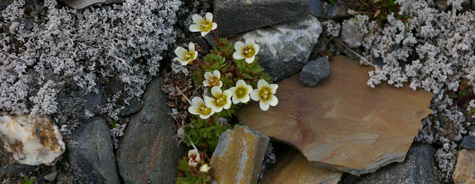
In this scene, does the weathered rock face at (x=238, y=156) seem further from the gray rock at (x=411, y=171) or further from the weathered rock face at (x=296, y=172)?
the gray rock at (x=411, y=171)

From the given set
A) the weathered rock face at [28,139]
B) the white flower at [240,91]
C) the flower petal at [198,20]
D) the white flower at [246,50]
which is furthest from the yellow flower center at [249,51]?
the weathered rock face at [28,139]

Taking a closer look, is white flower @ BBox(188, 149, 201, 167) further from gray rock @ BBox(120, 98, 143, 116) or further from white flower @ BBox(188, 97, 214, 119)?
gray rock @ BBox(120, 98, 143, 116)

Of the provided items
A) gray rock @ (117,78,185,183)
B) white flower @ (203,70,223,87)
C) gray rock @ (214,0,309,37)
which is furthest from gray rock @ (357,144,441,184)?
gray rock @ (117,78,185,183)

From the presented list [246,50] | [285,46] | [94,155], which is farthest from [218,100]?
[94,155]

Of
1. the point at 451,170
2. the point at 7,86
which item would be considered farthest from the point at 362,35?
the point at 7,86

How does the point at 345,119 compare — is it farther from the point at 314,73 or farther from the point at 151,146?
the point at 151,146
